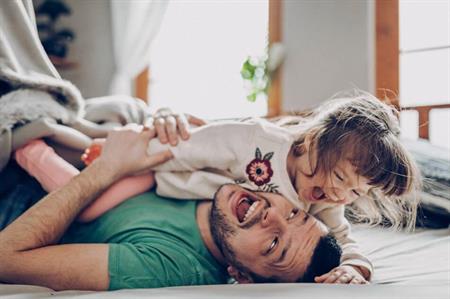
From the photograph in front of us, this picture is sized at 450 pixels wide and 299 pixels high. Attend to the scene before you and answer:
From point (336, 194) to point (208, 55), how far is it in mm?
969

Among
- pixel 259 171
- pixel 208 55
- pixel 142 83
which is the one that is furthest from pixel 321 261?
pixel 142 83

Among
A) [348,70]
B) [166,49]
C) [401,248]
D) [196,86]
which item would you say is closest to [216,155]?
[401,248]

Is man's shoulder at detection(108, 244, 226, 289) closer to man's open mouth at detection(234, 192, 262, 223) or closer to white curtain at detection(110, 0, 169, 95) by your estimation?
man's open mouth at detection(234, 192, 262, 223)

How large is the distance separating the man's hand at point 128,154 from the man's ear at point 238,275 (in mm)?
187

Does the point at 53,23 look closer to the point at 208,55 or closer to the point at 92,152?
the point at 208,55

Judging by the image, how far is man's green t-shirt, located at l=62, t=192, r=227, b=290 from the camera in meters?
0.65

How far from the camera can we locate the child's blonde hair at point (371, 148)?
2.28 ft

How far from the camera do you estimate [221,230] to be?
2.42 ft

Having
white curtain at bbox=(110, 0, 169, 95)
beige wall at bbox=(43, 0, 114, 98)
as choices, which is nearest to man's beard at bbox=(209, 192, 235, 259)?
beige wall at bbox=(43, 0, 114, 98)

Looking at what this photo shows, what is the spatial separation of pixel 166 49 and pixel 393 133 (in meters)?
1.48

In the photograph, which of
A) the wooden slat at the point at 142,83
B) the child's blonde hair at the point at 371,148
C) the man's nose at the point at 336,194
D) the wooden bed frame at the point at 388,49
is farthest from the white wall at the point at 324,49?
the wooden slat at the point at 142,83

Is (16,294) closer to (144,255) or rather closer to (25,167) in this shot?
(144,255)

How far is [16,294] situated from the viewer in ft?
1.86

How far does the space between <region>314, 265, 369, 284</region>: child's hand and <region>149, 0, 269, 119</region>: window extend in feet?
1.27
